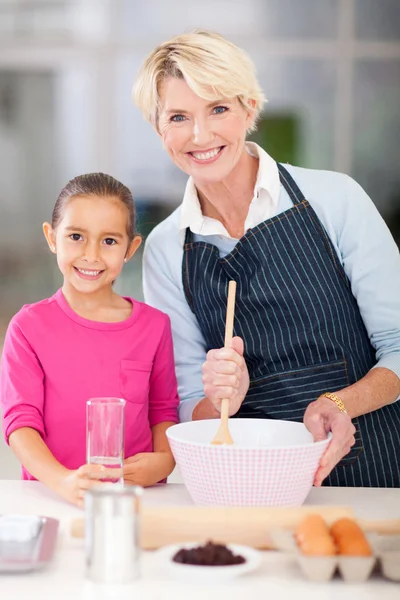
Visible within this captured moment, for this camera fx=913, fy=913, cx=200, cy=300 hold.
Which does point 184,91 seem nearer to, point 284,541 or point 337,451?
point 337,451

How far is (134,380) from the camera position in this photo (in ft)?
5.52

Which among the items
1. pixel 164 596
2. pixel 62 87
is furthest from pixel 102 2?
pixel 164 596

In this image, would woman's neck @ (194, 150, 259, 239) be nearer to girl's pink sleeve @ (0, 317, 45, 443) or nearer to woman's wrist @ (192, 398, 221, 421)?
woman's wrist @ (192, 398, 221, 421)

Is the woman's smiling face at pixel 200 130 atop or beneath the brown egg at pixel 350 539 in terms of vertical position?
atop

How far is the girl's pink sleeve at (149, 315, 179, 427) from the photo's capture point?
1.73 metres

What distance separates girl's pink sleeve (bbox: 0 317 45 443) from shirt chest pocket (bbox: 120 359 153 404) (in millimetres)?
149

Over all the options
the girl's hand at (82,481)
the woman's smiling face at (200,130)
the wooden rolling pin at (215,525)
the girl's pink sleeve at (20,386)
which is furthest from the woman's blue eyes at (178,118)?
the wooden rolling pin at (215,525)

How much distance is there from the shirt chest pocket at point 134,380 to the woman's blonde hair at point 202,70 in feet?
1.54

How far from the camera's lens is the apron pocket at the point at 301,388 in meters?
1.74

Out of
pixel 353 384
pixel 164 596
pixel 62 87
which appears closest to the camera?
pixel 164 596

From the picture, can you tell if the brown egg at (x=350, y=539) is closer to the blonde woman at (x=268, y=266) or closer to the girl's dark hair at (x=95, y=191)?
the blonde woman at (x=268, y=266)

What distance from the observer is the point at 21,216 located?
5430 mm

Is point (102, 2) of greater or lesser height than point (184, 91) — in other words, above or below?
above

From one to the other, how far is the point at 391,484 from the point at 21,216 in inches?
159
